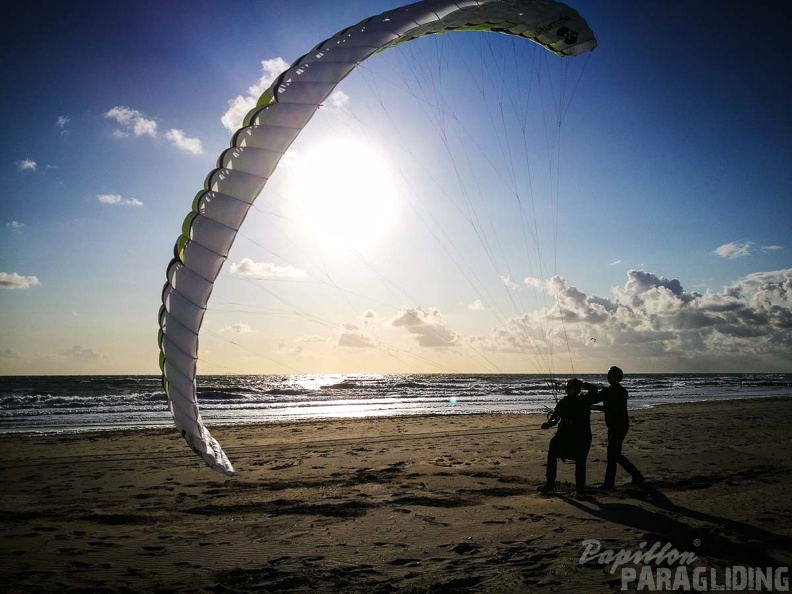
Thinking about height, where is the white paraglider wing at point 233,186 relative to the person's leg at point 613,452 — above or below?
above

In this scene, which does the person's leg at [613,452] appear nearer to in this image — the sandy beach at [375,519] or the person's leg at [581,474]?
the sandy beach at [375,519]

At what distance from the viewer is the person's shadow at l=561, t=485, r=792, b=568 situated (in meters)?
3.73

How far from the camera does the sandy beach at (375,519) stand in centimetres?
367

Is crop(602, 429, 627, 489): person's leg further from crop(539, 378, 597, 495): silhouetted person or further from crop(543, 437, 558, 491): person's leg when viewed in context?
crop(543, 437, 558, 491): person's leg

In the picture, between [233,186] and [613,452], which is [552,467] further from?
[233,186]

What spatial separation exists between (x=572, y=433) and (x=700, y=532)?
5.96 ft

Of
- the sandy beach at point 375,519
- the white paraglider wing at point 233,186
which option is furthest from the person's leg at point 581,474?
the white paraglider wing at point 233,186

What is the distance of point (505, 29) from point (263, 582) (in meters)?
8.56

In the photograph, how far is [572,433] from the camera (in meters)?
5.98

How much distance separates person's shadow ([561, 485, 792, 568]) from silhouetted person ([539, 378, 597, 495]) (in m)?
0.50

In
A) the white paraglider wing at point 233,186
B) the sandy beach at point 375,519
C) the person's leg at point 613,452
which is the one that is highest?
the white paraglider wing at point 233,186

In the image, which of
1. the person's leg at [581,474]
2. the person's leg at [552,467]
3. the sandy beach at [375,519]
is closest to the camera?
the sandy beach at [375,519]

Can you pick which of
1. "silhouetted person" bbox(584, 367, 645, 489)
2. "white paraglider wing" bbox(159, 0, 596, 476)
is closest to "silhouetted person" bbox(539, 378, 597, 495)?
"silhouetted person" bbox(584, 367, 645, 489)

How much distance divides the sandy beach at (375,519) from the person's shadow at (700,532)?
0.06 ft
